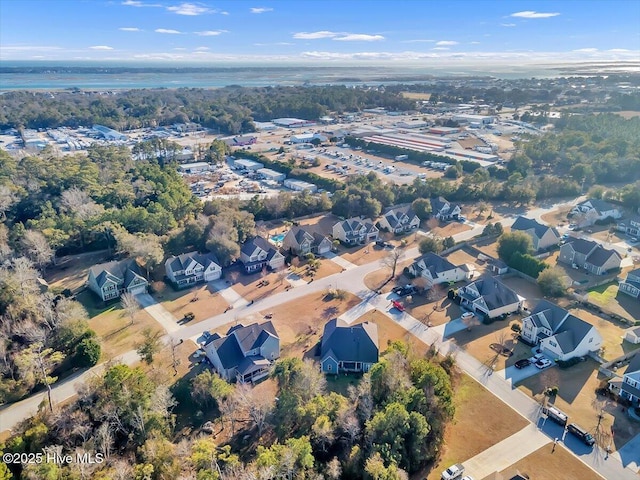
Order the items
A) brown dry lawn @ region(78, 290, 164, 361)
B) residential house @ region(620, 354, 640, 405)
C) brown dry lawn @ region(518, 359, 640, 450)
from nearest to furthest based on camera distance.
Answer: brown dry lawn @ region(518, 359, 640, 450)
residential house @ region(620, 354, 640, 405)
brown dry lawn @ region(78, 290, 164, 361)

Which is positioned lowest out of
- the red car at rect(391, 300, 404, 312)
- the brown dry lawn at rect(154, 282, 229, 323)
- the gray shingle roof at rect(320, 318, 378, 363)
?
the brown dry lawn at rect(154, 282, 229, 323)

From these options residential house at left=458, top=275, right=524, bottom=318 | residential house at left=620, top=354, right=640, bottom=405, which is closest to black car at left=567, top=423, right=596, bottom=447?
residential house at left=620, top=354, right=640, bottom=405

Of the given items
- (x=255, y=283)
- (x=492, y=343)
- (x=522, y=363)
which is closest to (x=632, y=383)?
(x=522, y=363)

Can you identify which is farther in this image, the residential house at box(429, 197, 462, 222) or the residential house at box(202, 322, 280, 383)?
the residential house at box(429, 197, 462, 222)

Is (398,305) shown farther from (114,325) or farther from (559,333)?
(114,325)

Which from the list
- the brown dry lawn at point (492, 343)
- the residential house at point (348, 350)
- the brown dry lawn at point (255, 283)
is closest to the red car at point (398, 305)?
the brown dry lawn at point (492, 343)

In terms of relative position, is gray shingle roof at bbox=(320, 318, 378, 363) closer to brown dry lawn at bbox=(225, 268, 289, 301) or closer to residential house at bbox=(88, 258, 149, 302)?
brown dry lawn at bbox=(225, 268, 289, 301)

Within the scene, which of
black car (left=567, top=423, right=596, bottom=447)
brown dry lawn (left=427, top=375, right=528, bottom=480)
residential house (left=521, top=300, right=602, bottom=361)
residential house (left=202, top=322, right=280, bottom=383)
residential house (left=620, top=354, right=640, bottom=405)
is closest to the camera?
brown dry lawn (left=427, top=375, right=528, bottom=480)

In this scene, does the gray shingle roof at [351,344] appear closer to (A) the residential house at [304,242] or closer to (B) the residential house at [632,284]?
(A) the residential house at [304,242]

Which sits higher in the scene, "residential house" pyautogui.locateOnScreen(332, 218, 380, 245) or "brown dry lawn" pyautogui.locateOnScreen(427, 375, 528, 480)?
"residential house" pyautogui.locateOnScreen(332, 218, 380, 245)
